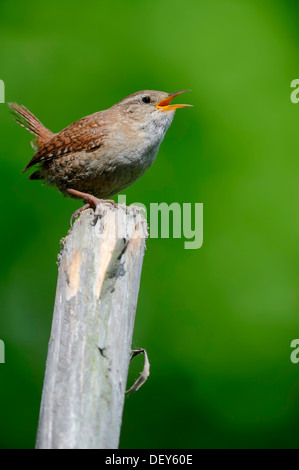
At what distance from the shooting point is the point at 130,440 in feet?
16.1

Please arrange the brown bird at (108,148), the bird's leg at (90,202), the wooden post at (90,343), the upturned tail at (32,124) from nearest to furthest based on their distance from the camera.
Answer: the wooden post at (90,343) → the bird's leg at (90,202) → the brown bird at (108,148) → the upturned tail at (32,124)

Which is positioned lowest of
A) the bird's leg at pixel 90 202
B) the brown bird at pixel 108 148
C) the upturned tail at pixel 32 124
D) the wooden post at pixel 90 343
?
the wooden post at pixel 90 343

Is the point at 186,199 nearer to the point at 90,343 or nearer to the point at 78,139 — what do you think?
the point at 78,139

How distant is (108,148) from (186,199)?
3.97 ft

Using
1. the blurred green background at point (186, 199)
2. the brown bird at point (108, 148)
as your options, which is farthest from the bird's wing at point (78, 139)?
the blurred green background at point (186, 199)

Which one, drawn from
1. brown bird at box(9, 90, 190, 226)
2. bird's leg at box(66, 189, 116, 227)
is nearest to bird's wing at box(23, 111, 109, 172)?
brown bird at box(9, 90, 190, 226)

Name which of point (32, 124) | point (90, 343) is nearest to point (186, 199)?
point (32, 124)

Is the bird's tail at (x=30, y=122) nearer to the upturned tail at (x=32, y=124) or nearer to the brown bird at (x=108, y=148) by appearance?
the upturned tail at (x=32, y=124)

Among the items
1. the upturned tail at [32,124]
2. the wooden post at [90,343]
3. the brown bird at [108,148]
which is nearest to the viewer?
the wooden post at [90,343]

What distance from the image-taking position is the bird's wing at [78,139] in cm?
381

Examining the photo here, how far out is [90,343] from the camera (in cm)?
229

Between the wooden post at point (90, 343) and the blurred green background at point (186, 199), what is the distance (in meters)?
2.22

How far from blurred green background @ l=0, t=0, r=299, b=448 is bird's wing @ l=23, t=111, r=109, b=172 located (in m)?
0.96

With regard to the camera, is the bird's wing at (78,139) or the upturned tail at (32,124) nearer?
the bird's wing at (78,139)
